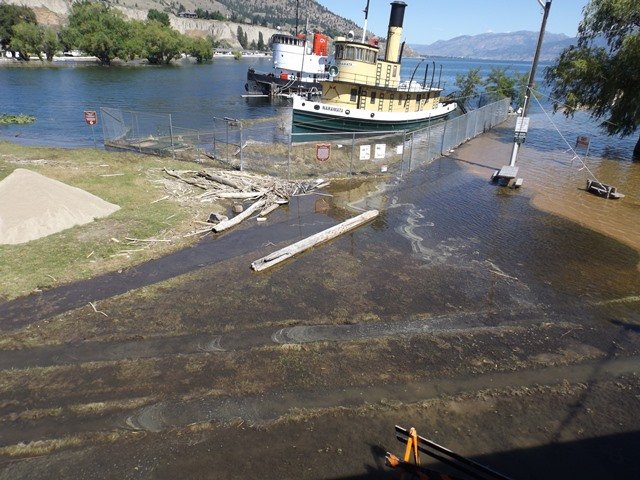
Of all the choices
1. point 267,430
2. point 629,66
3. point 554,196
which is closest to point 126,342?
point 267,430

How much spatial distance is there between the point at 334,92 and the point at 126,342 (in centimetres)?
2393

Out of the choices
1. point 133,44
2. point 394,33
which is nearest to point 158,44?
point 133,44

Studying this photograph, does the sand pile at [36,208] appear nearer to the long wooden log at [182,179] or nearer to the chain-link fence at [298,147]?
the long wooden log at [182,179]

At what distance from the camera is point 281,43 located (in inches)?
2251

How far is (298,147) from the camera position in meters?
24.5

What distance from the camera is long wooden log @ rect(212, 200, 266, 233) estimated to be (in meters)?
12.5

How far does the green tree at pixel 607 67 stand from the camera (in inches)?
818

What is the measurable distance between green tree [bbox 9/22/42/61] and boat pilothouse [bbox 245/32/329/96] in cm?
5760

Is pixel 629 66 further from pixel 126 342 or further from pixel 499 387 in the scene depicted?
pixel 126 342

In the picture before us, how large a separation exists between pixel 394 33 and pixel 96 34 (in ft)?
285

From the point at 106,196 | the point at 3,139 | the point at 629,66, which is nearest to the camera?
the point at 106,196

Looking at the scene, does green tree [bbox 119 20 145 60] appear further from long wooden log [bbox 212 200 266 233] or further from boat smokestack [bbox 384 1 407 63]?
long wooden log [bbox 212 200 266 233]

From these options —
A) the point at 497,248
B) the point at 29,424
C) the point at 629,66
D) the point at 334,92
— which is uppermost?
the point at 629,66

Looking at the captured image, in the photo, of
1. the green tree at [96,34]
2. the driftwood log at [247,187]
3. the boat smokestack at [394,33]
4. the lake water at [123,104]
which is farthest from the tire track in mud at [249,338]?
the green tree at [96,34]
